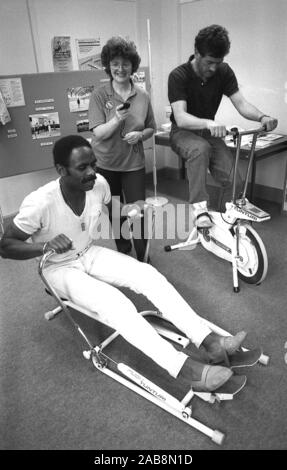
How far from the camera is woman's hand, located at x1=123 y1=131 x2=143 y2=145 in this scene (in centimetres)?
226

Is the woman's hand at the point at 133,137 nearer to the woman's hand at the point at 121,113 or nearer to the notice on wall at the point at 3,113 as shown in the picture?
the woman's hand at the point at 121,113

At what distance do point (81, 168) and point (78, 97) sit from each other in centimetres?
206

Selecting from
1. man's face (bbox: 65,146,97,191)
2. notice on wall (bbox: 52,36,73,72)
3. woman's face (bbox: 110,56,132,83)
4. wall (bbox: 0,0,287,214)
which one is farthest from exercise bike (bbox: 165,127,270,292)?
notice on wall (bbox: 52,36,73,72)

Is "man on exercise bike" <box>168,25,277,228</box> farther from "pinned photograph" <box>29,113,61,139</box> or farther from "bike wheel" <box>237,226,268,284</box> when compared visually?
"pinned photograph" <box>29,113,61,139</box>

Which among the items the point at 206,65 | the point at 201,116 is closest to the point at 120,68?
the point at 206,65

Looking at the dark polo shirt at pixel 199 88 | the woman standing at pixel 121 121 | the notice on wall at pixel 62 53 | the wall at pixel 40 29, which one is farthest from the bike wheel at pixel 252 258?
the notice on wall at pixel 62 53

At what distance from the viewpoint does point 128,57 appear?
2.10 m

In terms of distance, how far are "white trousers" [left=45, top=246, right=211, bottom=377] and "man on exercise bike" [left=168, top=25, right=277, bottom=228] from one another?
83cm

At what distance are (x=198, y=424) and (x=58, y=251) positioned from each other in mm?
901

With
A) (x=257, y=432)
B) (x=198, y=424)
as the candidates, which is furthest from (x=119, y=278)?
(x=257, y=432)

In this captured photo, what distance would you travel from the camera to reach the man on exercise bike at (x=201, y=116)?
2.22 m

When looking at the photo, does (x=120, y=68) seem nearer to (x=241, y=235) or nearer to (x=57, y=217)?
(x=57, y=217)

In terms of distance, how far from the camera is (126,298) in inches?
64.5
